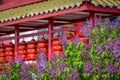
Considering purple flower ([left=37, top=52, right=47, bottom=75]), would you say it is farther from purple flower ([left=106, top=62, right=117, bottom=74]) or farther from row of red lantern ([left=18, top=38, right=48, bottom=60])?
row of red lantern ([left=18, top=38, right=48, bottom=60])

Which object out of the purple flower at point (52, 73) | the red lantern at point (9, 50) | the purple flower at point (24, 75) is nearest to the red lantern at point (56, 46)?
the purple flower at point (24, 75)

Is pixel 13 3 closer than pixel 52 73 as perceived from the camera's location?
No

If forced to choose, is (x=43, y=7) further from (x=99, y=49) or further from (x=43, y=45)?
(x=99, y=49)

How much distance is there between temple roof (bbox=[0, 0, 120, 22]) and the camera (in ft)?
41.1

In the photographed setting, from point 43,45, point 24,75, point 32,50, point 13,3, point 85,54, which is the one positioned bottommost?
point 24,75

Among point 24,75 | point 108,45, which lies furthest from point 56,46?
point 108,45

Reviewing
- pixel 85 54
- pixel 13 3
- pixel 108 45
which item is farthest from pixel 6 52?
pixel 108 45

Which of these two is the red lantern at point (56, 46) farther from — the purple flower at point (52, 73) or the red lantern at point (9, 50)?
the purple flower at point (52, 73)

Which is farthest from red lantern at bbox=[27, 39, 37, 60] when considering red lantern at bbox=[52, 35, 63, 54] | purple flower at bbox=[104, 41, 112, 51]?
purple flower at bbox=[104, 41, 112, 51]

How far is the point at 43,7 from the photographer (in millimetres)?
14398

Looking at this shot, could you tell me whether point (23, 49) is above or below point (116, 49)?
above

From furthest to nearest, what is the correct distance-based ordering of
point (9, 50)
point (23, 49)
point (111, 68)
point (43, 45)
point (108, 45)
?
point (9, 50)
point (23, 49)
point (43, 45)
point (108, 45)
point (111, 68)

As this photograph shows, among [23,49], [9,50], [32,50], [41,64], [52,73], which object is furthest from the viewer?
[9,50]

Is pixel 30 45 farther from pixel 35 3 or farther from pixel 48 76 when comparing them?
pixel 48 76
